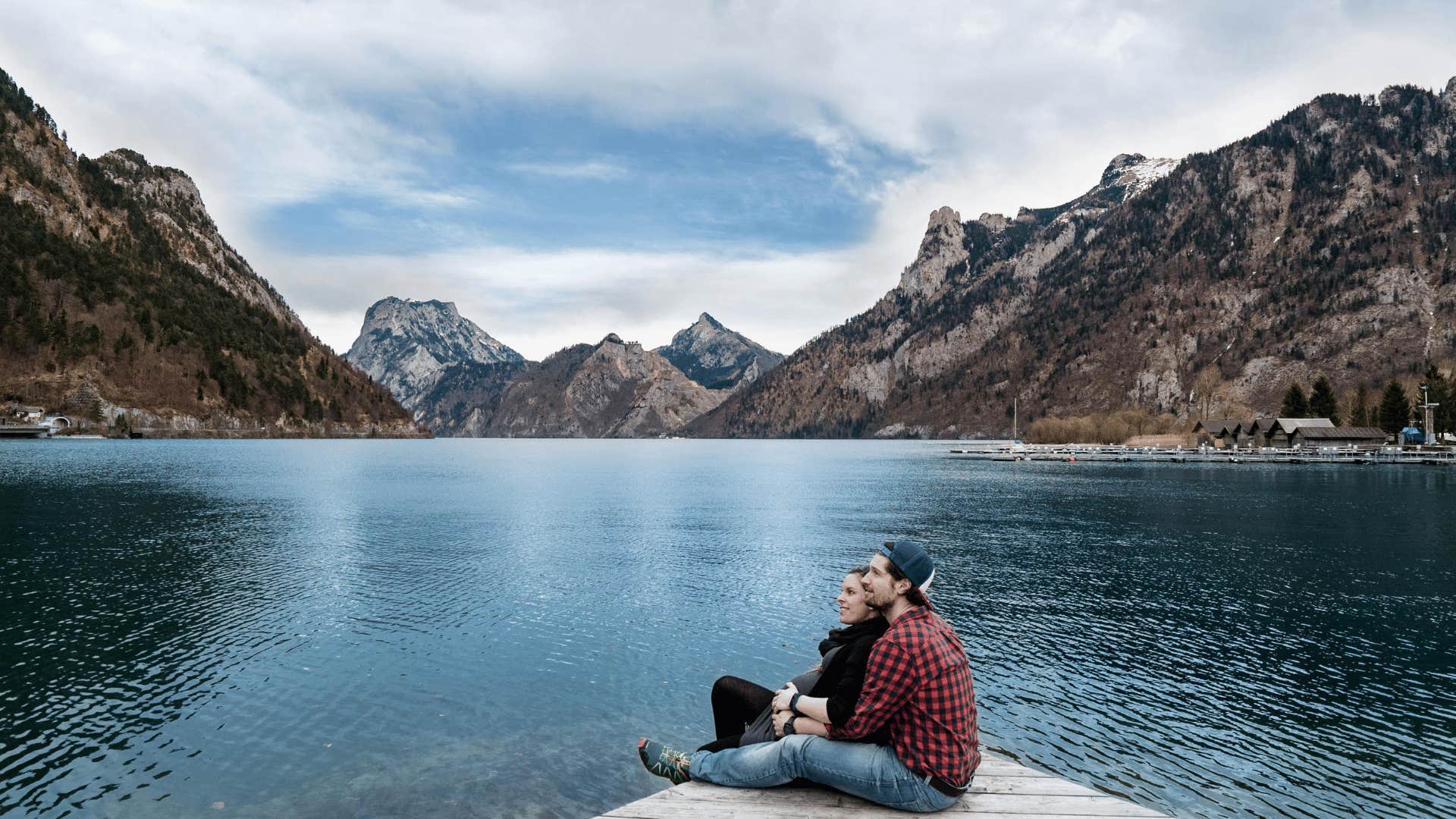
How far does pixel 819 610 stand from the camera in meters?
29.7

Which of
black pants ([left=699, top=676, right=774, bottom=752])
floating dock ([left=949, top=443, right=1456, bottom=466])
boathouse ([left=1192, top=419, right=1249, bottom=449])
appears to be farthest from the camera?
boathouse ([left=1192, top=419, right=1249, bottom=449])

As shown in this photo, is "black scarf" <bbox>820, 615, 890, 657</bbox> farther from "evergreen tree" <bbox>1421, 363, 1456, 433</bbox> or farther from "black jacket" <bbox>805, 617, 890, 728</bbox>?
"evergreen tree" <bbox>1421, 363, 1456, 433</bbox>

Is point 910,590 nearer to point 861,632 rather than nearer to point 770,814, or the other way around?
point 861,632

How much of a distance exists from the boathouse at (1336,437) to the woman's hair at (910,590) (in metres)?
186

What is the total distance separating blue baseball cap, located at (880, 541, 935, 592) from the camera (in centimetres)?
813

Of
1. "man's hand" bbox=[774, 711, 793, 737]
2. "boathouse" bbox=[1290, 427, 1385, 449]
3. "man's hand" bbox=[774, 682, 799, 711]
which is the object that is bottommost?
"man's hand" bbox=[774, 711, 793, 737]

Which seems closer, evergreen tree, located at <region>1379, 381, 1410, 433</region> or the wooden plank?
the wooden plank

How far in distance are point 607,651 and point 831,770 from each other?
17224 mm

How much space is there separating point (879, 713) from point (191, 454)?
179 meters

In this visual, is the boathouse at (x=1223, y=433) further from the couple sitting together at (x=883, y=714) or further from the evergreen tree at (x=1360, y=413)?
the couple sitting together at (x=883, y=714)

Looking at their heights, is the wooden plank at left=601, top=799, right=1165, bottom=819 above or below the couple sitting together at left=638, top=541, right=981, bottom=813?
below

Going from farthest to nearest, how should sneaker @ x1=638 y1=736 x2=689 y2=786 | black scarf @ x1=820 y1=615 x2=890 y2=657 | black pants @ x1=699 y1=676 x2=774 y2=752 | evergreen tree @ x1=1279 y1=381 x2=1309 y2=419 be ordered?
evergreen tree @ x1=1279 y1=381 x2=1309 y2=419
black pants @ x1=699 y1=676 x2=774 y2=752
sneaker @ x1=638 y1=736 x2=689 y2=786
black scarf @ x1=820 y1=615 x2=890 y2=657

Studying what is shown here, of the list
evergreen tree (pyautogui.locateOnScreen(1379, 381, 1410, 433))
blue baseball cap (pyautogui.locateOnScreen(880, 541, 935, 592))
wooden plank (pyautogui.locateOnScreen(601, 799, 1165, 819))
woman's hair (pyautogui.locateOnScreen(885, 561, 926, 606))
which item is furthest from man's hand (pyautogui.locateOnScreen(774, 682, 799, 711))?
evergreen tree (pyautogui.locateOnScreen(1379, 381, 1410, 433))

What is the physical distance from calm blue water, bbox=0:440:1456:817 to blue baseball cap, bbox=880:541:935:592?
9.16 m
